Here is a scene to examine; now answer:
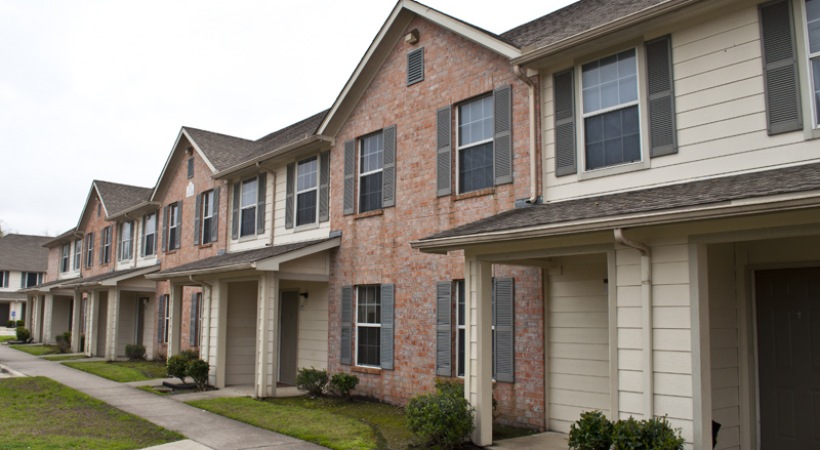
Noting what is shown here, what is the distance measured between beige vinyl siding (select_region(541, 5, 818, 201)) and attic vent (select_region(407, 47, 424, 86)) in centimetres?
490

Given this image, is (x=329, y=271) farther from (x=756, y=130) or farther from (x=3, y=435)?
(x=756, y=130)

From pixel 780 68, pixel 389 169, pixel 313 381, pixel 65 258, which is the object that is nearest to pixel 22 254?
pixel 65 258

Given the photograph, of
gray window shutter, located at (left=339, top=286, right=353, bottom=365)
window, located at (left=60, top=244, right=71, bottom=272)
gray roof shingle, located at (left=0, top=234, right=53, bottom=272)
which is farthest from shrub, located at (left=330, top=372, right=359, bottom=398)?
Result: gray roof shingle, located at (left=0, top=234, right=53, bottom=272)

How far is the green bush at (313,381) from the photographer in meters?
13.9

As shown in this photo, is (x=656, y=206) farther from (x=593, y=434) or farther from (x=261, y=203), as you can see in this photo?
(x=261, y=203)

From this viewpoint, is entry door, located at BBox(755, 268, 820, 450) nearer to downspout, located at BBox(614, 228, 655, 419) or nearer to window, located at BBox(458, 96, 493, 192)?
downspout, located at BBox(614, 228, 655, 419)

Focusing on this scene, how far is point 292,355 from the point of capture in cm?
1644

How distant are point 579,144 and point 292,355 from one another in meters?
9.69

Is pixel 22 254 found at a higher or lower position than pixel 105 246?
higher

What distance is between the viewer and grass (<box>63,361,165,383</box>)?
18.2 meters

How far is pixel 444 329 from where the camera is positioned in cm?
1157

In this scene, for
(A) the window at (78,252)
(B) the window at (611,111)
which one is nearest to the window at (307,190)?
(B) the window at (611,111)

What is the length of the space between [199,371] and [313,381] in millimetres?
3564

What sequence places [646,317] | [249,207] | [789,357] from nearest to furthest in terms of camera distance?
[646,317] < [789,357] < [249,207]
